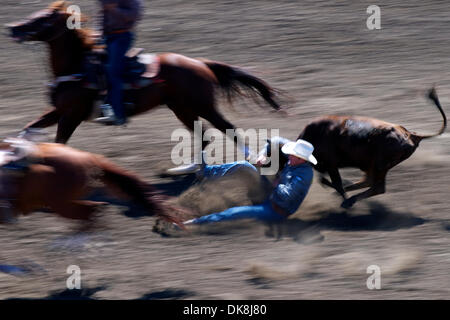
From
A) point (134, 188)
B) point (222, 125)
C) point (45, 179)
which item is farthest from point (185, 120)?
point (45, 179)

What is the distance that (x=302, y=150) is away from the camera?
608 cm

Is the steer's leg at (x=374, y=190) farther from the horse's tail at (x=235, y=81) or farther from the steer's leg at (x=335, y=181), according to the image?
the horse's tail at (x=235, y=81)

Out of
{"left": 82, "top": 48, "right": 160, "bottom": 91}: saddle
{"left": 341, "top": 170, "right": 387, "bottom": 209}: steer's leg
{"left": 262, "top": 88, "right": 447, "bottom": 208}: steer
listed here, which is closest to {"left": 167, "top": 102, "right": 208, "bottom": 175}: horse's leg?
{"left": 82, "top": 48, "right": 160, "bottom": 91}: saddle

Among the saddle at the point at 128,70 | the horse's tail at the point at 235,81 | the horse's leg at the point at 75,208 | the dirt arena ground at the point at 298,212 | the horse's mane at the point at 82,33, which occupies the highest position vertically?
the horse's mane at the point at 82,33

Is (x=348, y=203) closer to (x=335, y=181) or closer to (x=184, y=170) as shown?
(x=335, y=181)

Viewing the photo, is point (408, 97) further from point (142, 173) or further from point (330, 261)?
point (330, 261)

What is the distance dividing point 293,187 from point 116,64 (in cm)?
214

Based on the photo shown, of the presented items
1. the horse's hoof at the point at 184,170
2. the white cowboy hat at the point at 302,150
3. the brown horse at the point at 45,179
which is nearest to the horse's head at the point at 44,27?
the horse's hoof at the point at 184,170

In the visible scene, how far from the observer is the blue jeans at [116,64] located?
23.0 ft

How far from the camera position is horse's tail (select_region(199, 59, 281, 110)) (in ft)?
25.0

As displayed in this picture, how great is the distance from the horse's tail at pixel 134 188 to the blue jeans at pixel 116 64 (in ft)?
5.38

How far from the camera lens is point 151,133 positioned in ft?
28.3

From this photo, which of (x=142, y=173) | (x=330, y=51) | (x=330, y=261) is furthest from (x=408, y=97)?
(x=330, y=261)

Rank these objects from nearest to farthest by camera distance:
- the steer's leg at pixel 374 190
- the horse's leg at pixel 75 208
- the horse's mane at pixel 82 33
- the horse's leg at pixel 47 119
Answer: the horse's leg at pixel 75 208, the steer's leg at pixel 374 190, the horse's mane at pixel 82 33, the horse's leg at pixel 47 119
